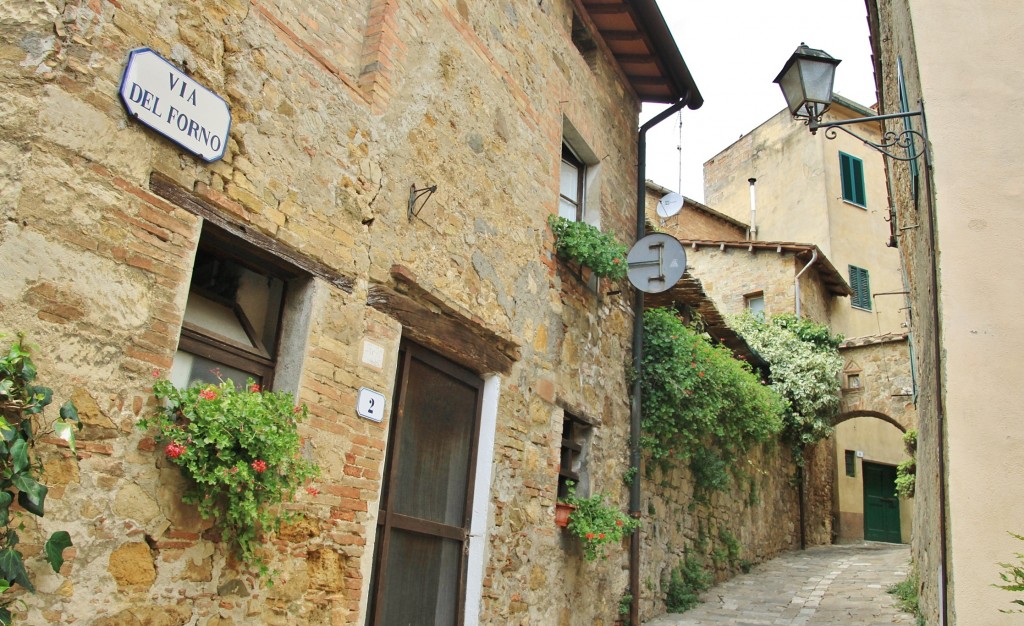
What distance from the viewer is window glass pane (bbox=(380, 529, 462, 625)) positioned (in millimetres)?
4648

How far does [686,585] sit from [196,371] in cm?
654

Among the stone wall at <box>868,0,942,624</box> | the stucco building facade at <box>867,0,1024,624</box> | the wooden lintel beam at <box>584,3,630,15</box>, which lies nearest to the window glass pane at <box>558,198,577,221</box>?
the wooden lintel beam at <box>584,3,630,15</box>

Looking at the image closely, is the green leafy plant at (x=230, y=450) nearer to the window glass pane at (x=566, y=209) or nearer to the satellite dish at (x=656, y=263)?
the window glass pane at (x=566, y=209)

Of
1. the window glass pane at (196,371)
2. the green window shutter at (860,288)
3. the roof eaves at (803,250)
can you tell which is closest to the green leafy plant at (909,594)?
the window glass pane at (196,371)

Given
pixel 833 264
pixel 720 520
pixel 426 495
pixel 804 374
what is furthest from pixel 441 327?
pixel 833 264

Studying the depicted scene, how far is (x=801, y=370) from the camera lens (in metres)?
14.7

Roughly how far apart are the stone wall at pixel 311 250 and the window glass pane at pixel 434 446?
0.72ft

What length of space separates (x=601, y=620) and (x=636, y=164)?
466 centimetres

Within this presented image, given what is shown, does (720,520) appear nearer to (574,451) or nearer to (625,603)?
(625,603)

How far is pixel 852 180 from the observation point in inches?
800

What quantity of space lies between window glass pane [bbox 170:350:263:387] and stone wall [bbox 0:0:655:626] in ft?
0.88

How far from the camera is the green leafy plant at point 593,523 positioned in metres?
6.22

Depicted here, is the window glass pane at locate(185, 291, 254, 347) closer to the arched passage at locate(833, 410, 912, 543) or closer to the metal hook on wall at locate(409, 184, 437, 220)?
the metal hook on wall at locate(409, 184, 437, 220)

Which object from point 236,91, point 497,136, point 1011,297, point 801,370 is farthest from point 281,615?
point 801,370
